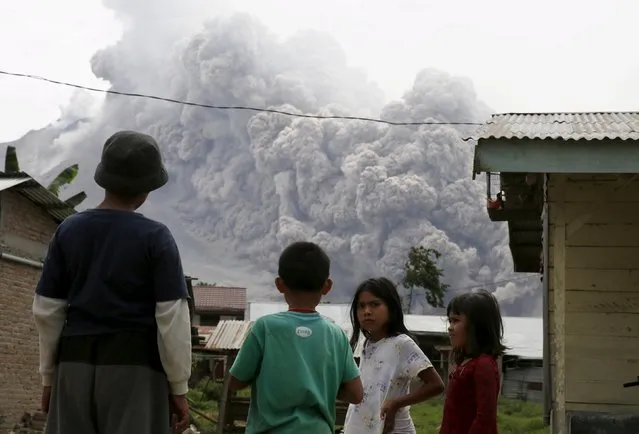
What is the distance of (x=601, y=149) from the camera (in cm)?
595

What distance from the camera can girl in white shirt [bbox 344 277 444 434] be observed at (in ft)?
12.1

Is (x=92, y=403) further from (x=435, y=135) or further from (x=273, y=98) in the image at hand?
(x=273, y=98)

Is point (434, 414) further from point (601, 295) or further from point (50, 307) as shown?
point (50, 307)

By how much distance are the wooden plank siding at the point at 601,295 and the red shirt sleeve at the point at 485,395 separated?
13.3 feet

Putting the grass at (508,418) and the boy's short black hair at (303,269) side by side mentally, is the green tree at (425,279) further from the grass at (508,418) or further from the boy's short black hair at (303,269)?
the boy's short black hair at (303,269)

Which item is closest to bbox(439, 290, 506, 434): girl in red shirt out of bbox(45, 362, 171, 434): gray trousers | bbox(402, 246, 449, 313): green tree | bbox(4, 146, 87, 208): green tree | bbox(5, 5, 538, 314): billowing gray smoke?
bbox(45, 362, 171, 434): gray trousers

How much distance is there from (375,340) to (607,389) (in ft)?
14.0

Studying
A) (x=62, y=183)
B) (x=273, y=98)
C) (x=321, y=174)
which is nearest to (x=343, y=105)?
(x=273, y=98)

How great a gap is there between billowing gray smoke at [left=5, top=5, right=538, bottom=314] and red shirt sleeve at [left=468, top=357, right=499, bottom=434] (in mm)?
129510

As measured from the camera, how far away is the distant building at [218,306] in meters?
47.4

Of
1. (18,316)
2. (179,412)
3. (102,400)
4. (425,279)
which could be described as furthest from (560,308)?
(425,279)

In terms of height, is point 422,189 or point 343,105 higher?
point 343,105

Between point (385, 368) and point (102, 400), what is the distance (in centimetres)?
143

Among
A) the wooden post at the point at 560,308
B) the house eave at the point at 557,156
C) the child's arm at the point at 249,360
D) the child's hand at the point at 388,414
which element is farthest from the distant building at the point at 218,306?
the child's arm at the point at 249,360
